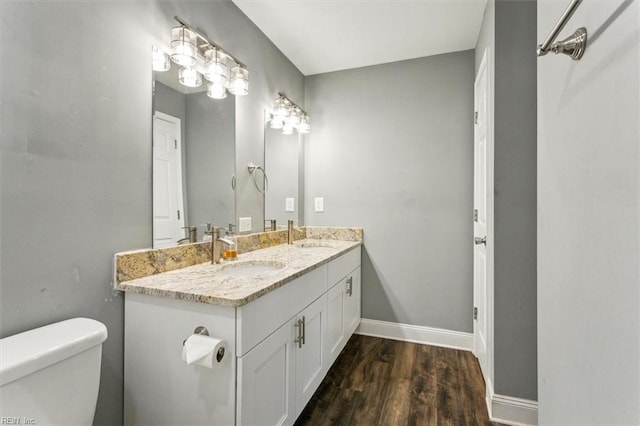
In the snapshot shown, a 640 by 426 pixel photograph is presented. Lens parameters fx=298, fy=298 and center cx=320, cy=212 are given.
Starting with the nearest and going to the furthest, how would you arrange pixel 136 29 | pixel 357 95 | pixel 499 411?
pixel 136 29, pixel 499 411, pixel 357 95

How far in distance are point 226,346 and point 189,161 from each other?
0.96 metres

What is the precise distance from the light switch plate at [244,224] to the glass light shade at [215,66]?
2.72 feet

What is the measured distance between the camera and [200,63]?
60.3 inches

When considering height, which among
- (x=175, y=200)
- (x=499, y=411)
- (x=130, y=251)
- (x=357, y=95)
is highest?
(x=357, y=95)

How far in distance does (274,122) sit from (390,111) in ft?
3.27

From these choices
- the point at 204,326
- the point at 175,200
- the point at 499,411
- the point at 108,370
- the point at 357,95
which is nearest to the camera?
the point at 204,326

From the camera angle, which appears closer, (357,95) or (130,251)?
(130,251)

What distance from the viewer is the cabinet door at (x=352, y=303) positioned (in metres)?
2.16

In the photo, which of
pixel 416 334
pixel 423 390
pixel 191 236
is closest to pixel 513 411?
pixel 423 390

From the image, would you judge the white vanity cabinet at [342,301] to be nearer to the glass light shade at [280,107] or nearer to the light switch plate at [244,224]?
the light switch plate at [244,224]

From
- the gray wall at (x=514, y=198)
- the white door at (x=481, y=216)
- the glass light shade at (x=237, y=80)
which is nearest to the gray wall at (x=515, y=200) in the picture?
the gray wall at (x=514, y=198)

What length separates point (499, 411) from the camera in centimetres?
156

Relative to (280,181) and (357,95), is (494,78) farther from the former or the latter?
(280,181)

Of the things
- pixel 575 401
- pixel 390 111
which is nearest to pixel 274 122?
pixel 390 111
